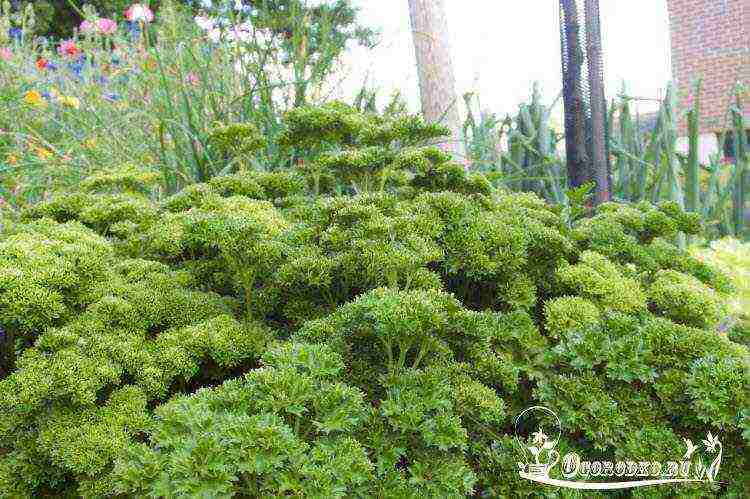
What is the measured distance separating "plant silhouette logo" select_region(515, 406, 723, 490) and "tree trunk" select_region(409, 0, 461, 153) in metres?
4.37

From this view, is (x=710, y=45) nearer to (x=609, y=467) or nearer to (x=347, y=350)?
(x=609, y=467)

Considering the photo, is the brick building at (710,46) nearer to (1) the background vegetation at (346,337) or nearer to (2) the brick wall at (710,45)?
(2) the brick wall at (710,45)

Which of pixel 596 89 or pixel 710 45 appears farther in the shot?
pixel 710 45

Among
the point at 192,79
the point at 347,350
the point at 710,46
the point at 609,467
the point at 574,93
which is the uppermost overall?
the point at 710,46

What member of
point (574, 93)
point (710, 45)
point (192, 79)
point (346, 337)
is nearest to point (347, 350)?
point (346, 337)

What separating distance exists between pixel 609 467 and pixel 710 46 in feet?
42.8

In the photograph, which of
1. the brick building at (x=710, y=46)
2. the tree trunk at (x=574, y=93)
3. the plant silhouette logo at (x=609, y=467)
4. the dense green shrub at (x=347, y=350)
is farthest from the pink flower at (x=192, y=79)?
the brick building at (x=710, y=46)

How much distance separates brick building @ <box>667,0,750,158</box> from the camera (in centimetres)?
1228

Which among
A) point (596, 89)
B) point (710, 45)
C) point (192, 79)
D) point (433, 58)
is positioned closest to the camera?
point (596, 89)

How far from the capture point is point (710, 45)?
41.4 feet

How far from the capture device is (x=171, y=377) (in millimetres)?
1763

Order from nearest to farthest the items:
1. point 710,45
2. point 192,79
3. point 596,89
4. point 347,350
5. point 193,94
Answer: point 347,350 < point 596,89 < point 193,94 < point 192,79 < point 710,45

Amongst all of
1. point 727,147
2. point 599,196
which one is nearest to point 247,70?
point 599,196

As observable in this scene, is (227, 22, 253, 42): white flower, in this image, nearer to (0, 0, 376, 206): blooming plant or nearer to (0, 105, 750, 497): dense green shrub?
(0, 0, 376, 206): blooming plant
